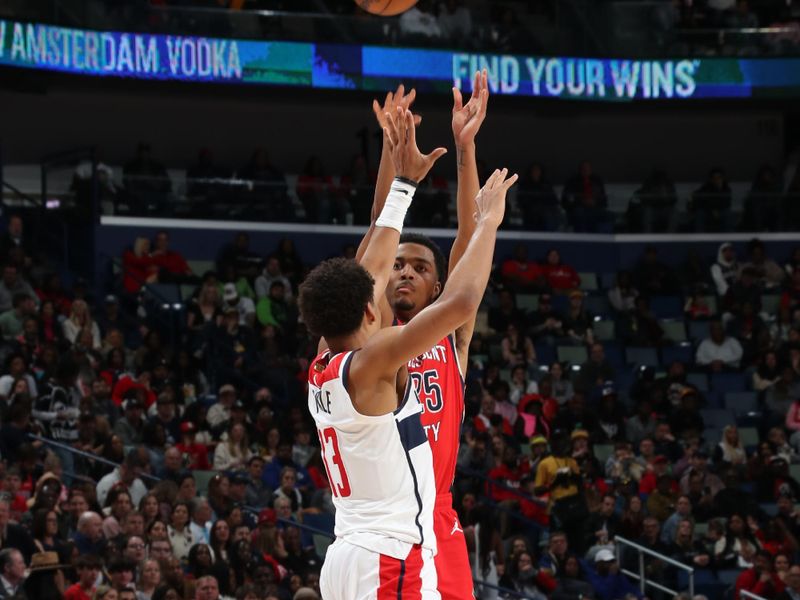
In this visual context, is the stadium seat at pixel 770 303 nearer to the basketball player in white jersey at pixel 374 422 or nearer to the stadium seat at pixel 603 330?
the stadium seat at pixel 603 330

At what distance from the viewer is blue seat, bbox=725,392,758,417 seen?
19.5m

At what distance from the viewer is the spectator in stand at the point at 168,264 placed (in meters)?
19.0

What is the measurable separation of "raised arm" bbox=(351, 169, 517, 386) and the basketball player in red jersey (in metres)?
0.20

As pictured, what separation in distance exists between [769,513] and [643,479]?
5.19ft

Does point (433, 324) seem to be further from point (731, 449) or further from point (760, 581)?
point (731, 449)

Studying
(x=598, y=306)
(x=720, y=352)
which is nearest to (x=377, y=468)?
(x=720, y=352)

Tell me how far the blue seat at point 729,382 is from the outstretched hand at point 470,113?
47.0 feet

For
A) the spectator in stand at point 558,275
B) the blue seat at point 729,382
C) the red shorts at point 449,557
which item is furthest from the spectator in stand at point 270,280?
the red shorts at point 449,557

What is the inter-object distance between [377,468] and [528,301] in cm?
1552

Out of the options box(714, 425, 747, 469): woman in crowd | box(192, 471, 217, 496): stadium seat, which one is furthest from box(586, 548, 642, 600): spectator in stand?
box(192, 471, 217, 496): stadium seat

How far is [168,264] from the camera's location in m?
19.2

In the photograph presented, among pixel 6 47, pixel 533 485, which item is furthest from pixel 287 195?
pixel 533 485

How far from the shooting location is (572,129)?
26219 millimetres

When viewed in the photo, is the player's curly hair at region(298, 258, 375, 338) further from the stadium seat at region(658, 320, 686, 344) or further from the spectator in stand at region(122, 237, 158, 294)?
the stadium seat at region(658, 320, 686, 344)
